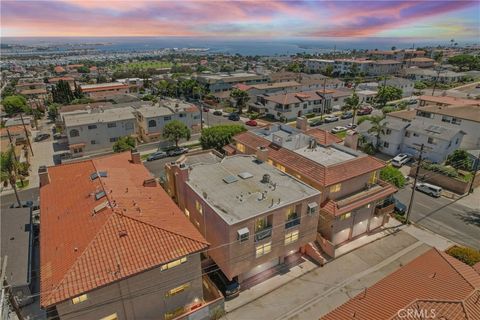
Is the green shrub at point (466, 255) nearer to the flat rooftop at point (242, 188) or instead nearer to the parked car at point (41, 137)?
the flat rooftop at point (242, 188)

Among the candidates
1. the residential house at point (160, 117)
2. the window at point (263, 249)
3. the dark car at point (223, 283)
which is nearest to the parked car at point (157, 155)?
the residential house at point (160, 117)

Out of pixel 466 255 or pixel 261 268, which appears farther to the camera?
pixel 261 268

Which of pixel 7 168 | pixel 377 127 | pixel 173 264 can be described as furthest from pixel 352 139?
pixel 7 168

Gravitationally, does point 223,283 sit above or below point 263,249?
below

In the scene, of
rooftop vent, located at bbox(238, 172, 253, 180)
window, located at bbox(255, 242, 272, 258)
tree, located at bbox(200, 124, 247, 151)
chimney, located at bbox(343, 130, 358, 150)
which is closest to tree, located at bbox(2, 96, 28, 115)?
tree, located at bbox(200, 124, 247, 151)

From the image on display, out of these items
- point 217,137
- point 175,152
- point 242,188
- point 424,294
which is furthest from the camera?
point 175,152

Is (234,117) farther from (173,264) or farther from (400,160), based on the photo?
(173,264)

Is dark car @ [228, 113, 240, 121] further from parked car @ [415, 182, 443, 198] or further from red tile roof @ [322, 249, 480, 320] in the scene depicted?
red tile roof @ [322, 249, 480, 320]
